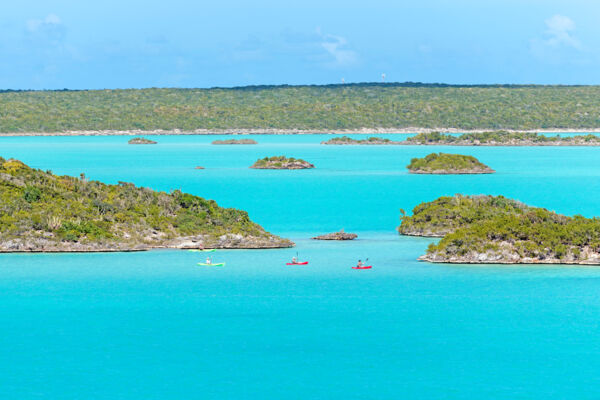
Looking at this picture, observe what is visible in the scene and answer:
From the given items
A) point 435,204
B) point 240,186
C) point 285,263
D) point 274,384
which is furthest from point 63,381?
point 240,186

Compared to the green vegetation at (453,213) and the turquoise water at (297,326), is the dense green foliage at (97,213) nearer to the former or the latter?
the turquoise water at (297,326)

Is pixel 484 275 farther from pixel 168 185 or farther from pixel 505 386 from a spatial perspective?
pixel 168 185

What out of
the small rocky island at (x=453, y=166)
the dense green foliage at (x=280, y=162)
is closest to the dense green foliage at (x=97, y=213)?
the small rocky island at (x=453, y=166)

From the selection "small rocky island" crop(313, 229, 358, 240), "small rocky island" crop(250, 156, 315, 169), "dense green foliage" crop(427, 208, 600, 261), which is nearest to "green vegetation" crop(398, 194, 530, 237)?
"small rocky island" crop(313, 229, 358, 240)

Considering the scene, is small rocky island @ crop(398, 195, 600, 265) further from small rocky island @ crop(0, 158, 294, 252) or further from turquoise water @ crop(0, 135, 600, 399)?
small rocky island @ crop(0, 158, 294, 252)

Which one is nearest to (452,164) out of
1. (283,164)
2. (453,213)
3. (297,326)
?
(283,164)

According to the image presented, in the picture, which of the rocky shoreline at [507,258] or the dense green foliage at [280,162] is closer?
the rocky shoreline at [507,258]
